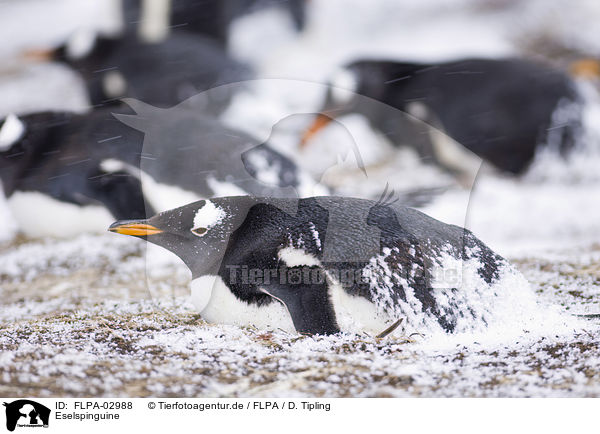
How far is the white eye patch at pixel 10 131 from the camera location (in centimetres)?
133

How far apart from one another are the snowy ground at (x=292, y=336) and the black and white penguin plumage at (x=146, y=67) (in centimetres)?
12

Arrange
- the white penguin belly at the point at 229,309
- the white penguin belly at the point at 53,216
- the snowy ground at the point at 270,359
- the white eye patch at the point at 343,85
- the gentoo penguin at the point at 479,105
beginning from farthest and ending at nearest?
1. the white eye patch at the point at 343,85
2. the gentoo penguin at the point at 479,105
3. the white penguin belly at the point at 53,216
4. the white penguin belly at the point at 229,309
5. the snowy ground at the point at 270,359

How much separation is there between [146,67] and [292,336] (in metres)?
1.27

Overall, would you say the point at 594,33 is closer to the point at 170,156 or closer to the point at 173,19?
the point at 173,19

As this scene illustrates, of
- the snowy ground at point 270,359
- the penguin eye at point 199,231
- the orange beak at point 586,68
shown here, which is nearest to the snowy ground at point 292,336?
the snowy ground at point 270,359

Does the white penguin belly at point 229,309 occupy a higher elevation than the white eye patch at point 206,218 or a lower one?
lower

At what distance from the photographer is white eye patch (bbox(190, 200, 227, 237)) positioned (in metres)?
0.85

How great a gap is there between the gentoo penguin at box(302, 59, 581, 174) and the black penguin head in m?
0.79

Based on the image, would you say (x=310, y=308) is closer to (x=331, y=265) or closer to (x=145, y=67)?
(x=331, y=265)

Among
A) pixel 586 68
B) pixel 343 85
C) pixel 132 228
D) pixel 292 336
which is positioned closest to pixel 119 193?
pixel 132 228

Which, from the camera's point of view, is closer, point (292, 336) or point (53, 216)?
point (292, 336)

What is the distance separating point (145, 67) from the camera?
1890mm

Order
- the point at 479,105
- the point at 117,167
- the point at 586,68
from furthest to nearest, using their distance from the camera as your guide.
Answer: the point at 586,68
the point at 479,105
the point at 117,167

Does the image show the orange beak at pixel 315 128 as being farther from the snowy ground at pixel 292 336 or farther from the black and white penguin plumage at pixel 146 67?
the black and white penguin plumage at pixel 146 67
